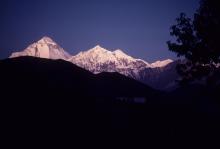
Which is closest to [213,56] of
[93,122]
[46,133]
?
[93,122]

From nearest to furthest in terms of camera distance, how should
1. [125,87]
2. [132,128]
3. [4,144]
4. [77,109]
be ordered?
[4,144] < [132,128] < [77,109] < [125,87]

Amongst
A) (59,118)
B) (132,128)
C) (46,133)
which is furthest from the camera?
(132,128)

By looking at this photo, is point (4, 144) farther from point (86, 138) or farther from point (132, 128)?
point (132, 128)

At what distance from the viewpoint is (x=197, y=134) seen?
26438 mm

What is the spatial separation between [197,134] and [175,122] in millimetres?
3819

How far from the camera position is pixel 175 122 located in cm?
3002

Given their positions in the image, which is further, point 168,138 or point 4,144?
point 168,138

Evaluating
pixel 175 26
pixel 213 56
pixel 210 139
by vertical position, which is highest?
pixel 175 26

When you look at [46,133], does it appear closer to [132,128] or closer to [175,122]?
[132,128]

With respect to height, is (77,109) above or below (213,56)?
below

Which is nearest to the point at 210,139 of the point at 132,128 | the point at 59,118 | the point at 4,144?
the point at 132,128

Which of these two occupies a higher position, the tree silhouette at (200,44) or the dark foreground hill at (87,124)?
the tree silhouette at (200,44)

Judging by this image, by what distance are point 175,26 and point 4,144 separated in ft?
70.1

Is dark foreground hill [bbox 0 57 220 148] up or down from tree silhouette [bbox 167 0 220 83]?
down
